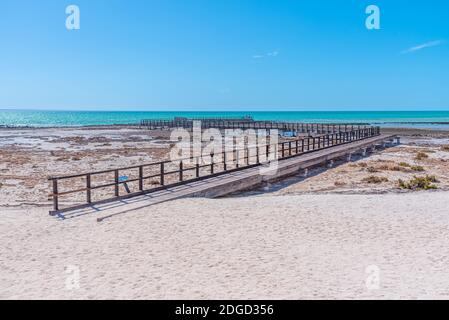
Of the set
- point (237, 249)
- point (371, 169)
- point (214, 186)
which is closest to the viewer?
point (237, 249)

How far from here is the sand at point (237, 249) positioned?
22.4ft

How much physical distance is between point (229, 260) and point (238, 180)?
9.05 m

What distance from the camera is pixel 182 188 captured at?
51.6 feet

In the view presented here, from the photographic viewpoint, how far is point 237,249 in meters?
8.97

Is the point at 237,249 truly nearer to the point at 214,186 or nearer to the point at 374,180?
the point at 214,186

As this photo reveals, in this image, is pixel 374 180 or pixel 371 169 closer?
pixel 374 180

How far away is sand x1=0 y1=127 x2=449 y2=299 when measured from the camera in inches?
269
